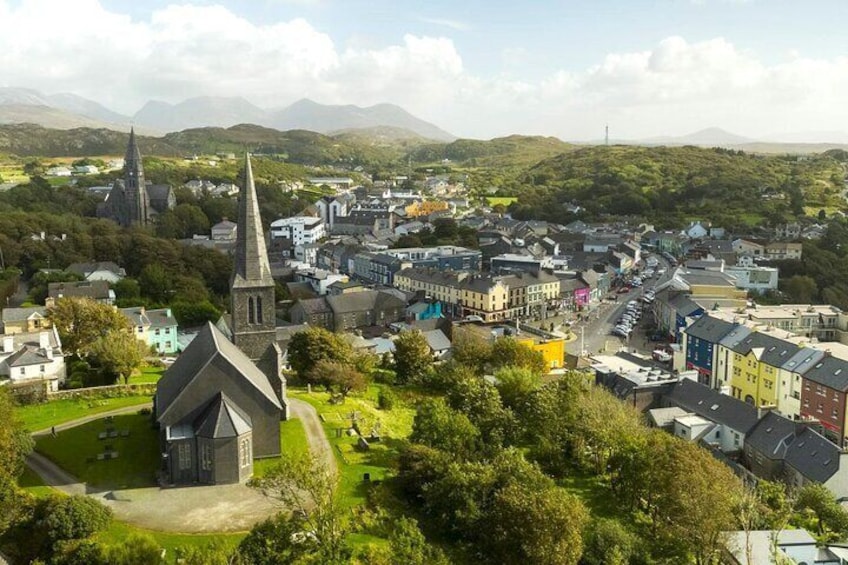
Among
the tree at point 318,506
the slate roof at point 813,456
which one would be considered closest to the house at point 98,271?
the tree at point 318,506

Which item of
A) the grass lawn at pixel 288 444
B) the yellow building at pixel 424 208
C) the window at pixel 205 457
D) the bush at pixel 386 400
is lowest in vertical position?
the bush at pixel 386 400

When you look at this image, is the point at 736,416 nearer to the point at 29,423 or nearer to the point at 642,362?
the point at 642,362

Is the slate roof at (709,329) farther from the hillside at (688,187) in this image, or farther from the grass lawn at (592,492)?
the hillside at (688,187)

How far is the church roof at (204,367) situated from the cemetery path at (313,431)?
7.95 feet

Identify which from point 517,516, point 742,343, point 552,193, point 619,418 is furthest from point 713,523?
point 552,193

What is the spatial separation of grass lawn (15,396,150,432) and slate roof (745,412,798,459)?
28772mm

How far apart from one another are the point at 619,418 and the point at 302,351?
53.1ft

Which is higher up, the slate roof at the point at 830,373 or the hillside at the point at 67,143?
the hillside at the point at 67,143

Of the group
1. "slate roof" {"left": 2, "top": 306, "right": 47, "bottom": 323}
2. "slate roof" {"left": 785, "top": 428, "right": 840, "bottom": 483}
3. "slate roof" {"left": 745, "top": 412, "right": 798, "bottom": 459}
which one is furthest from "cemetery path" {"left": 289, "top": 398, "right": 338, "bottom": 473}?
"slate roof" {"left": 2, "top": 306, "right": 47, "bottom": 323}

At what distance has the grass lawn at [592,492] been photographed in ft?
88.0

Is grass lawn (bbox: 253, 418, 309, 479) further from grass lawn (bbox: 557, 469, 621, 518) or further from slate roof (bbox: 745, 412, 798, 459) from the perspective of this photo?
slate roof (bbox: 745, 412, 798, 459)

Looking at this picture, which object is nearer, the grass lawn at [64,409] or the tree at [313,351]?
the grass lawn at [64,409]

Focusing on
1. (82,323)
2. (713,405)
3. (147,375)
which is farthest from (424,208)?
(713,405)

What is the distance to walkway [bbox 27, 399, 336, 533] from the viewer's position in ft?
69.1
